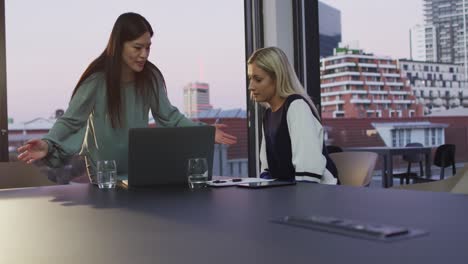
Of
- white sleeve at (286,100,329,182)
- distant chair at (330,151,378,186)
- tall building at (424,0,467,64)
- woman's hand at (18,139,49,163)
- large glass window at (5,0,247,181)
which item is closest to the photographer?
woman's hand at (18,139,49,163)

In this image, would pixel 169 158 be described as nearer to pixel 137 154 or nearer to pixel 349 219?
pixel 137 154

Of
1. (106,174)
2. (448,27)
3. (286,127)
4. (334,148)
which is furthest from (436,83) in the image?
(106,174)

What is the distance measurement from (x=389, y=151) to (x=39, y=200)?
4208 mm

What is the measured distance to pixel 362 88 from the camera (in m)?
4.89

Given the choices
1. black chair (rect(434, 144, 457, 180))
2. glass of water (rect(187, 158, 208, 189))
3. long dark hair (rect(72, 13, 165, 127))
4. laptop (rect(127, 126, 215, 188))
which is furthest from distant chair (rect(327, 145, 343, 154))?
glass of water (rect(187, 158, 208, 189))

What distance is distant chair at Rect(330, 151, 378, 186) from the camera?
8.62 ft

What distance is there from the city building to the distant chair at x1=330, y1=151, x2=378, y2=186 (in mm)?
1846

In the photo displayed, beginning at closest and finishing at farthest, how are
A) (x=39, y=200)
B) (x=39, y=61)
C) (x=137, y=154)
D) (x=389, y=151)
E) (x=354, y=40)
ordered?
(x=39, y=200)
(x=137, y=154)
(x=39, y=61)
(x=354, y=40)
(x=389, y=151)

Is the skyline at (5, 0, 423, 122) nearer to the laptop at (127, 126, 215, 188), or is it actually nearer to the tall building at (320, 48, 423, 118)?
the tall building at (320, 48, 423, 118)

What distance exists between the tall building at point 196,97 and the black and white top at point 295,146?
7.24 feet

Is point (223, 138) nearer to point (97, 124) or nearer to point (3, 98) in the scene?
point (97, 124)

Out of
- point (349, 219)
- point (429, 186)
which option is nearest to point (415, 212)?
point (349, 219)

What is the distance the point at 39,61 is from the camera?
4082 millimetres

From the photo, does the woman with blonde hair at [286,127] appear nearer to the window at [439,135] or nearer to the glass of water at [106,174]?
the glass of water at [106,174]
